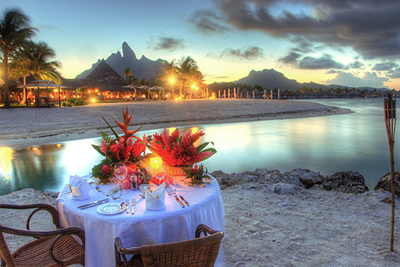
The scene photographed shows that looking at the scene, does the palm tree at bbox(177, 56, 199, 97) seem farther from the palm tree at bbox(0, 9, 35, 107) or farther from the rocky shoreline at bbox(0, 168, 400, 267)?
the rocky shoreline at bbox(0, 168, 400, 267)

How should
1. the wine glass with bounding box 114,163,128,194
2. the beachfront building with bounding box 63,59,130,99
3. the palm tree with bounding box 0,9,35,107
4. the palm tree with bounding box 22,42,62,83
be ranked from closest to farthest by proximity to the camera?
the wine glass with bounding box 114,163,128,194 < the palm tree with bounding box 0,9,35,107 < the palm tree with bounding box 22,42,62,83 < the beachfront building with bounding box 63,59,130,99

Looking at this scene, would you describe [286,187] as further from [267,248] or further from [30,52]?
[30,52]

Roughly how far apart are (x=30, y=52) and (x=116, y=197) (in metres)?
28.5

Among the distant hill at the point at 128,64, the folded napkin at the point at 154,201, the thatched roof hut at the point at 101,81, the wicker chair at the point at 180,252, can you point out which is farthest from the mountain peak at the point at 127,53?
the wicker chair at the point at 180,252

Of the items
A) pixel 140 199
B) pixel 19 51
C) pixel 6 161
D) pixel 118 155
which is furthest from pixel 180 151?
pixel 19 51

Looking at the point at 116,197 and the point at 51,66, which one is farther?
the point at 51,66

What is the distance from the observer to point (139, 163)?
8.46 ft

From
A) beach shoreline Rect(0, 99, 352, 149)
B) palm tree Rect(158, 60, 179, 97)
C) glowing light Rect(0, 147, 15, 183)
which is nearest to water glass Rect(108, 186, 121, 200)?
beach shoreline Rect(0, 99, 352, 149)

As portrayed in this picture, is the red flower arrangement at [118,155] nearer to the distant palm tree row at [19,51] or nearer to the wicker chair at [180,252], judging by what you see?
the wicker chair at [180,252]

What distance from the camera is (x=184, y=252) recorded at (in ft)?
4.79

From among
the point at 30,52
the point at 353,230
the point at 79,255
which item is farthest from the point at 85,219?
the point at 30,52

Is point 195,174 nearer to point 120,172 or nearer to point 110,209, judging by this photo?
point 120,172

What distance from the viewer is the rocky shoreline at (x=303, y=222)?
2.59 metres

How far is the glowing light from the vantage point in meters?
6.53
